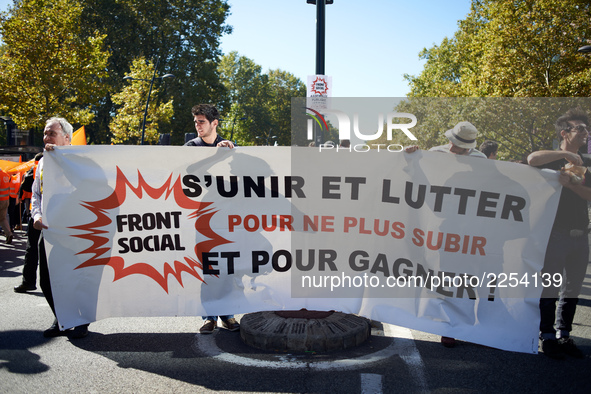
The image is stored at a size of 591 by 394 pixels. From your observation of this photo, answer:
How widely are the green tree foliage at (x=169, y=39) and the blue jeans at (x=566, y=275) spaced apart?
35081 millimetres

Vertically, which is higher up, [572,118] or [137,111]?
[137,111]

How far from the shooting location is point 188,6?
38.1 metres

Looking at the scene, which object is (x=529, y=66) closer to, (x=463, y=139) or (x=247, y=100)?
(x=463, y=139)

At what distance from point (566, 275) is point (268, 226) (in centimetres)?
269

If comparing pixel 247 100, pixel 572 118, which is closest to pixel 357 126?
pixel 572 118

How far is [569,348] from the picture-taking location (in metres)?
4.31

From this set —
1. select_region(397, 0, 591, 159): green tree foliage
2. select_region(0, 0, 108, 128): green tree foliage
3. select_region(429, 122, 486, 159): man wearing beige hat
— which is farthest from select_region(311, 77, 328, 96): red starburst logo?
select_region(0, 0, 108, 128): green tree foliage

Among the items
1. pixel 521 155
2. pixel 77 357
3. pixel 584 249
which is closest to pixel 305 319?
pixel 77 357

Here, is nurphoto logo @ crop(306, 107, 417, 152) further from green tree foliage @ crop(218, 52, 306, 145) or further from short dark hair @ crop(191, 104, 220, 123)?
green tree foliage @ crop(218, 52, 306, 145)

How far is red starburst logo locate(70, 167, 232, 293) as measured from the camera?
14.8 feet

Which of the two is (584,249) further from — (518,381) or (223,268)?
(223,268)

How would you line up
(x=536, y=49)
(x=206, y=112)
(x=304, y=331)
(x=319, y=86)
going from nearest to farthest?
(x=304, y=331) < (x=206, y=112) < (x=319, y=86) < (x=536, y=49)

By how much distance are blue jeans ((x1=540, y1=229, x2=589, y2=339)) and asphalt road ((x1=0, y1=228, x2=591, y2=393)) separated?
1.06 ft

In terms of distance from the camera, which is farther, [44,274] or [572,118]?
[44,274]
